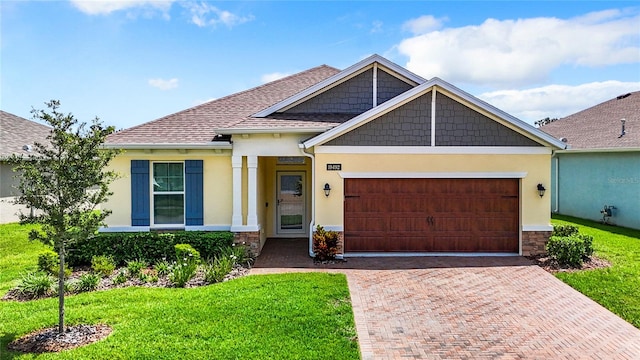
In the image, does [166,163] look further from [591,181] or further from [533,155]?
[591,181]

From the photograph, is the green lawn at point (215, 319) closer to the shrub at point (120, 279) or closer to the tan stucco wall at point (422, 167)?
the shrub at point (120, 279)

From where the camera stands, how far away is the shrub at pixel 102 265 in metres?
10.5

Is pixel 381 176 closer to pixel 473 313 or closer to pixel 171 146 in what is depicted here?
pixel 473 313

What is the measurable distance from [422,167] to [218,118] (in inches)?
271

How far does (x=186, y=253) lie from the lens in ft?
37.2

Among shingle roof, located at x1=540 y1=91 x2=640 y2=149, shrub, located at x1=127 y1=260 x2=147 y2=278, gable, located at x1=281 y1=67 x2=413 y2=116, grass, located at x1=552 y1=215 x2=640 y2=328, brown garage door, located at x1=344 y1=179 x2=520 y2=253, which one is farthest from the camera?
shingle roof, located at x1=540 y1=91 x2=640 y2=149

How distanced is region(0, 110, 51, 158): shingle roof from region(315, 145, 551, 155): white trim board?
634 inches

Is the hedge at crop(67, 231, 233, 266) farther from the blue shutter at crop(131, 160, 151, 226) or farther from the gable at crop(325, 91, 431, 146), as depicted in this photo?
the gable at crop(325, 91, 431, 146)

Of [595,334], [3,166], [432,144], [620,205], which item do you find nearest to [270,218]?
[432,144]

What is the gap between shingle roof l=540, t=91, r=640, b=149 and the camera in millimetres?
17666

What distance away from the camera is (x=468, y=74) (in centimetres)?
1672

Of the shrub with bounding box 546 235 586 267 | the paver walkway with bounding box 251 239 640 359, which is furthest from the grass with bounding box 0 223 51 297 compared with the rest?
the shrub with bounding box 546 235 586 267

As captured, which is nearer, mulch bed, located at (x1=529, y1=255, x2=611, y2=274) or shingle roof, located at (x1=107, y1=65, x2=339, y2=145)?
mulch bed, located at (x1=529, y1=255, x2=611, y2=274)

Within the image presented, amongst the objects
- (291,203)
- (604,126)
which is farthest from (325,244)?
(604,126)
